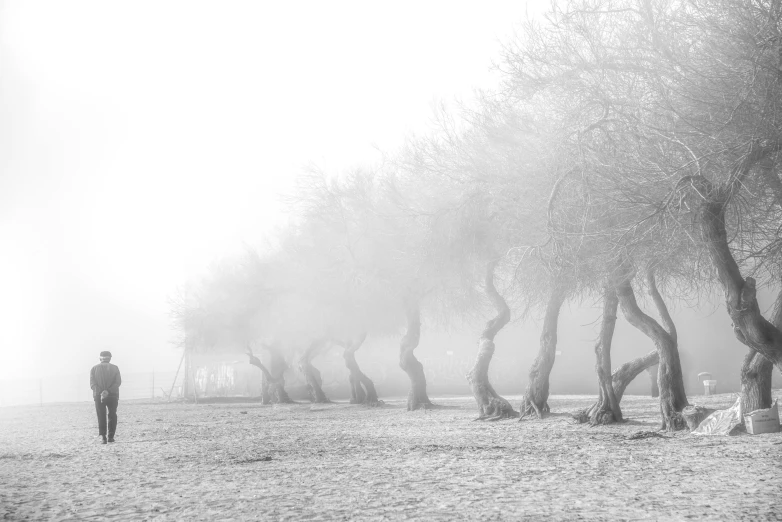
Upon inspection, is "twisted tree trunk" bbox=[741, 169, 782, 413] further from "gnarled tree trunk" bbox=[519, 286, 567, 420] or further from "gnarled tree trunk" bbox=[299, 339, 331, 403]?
"gnarled tree trunk" bbox=[299, 339, 331, 403]

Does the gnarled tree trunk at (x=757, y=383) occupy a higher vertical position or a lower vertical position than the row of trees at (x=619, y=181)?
lower

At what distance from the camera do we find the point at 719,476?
8.62 m

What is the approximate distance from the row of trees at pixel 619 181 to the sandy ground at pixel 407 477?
246cm

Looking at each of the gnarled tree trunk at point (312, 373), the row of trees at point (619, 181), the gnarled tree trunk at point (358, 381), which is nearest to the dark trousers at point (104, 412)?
the row of trees at point (619, 181)

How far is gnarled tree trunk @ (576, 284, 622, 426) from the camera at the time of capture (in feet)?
55.1

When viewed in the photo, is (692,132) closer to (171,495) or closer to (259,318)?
(171,495)

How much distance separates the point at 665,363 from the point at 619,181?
550 cm

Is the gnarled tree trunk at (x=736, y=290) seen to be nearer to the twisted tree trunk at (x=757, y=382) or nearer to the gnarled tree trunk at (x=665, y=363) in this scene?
the twisted tree trunk at (x=757, y=382)

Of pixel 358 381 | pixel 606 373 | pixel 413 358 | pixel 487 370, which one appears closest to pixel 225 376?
pixel 358 381

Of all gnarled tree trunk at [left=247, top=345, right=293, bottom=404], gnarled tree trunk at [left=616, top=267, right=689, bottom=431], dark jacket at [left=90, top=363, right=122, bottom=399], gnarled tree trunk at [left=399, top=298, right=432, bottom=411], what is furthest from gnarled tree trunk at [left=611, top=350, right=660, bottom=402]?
gnarled tree trunk at [left=247, top=345, right=293, bottom=404]

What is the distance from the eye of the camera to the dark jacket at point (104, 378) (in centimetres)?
1564

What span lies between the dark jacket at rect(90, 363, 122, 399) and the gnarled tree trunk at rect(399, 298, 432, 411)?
12.9 meters

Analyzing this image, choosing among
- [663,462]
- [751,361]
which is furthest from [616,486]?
[751,361]

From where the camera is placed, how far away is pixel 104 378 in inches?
617
